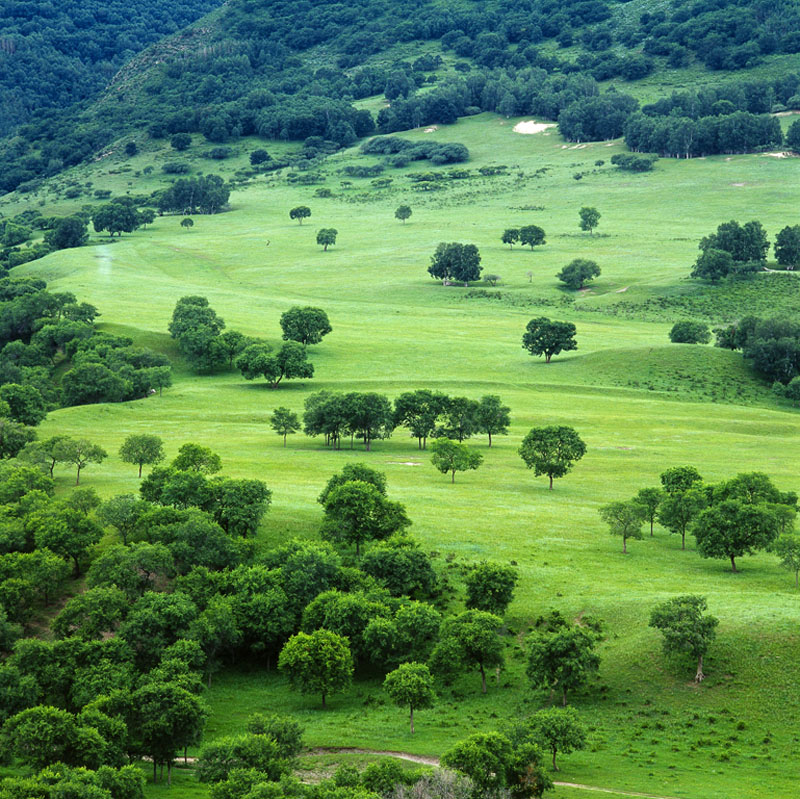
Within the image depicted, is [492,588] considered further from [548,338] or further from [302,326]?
[302,326]

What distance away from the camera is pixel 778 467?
108 m

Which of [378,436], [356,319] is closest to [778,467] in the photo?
[378,436]

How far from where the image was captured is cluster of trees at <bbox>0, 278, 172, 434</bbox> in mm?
134500

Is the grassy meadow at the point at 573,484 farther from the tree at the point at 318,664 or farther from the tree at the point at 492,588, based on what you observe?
the tree at the point at 492,588

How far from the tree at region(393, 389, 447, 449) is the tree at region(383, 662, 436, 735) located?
56362 mm

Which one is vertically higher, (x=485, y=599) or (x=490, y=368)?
(x=490, y=368)

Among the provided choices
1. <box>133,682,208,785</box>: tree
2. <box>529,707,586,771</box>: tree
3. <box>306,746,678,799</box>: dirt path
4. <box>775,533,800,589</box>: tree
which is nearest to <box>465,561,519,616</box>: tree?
<box>306,746,678,799</box>: dirt path

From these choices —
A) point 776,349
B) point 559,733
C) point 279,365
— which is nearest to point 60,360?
point 279,365

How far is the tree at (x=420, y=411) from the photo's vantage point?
120 meters

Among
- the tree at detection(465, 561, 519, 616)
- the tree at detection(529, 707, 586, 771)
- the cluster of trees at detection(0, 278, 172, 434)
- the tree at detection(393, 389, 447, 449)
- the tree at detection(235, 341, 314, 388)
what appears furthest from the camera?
the tree at detection(235, 341, 314, 388)

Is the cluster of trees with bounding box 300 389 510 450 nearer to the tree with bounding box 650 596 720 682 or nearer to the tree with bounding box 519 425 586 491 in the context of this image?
the tree with bounding box 519 425 586 491

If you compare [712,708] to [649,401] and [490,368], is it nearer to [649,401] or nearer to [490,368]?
[649,401]

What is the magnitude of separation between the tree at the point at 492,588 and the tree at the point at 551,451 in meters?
29.8

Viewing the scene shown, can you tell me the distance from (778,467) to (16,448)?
268ft
